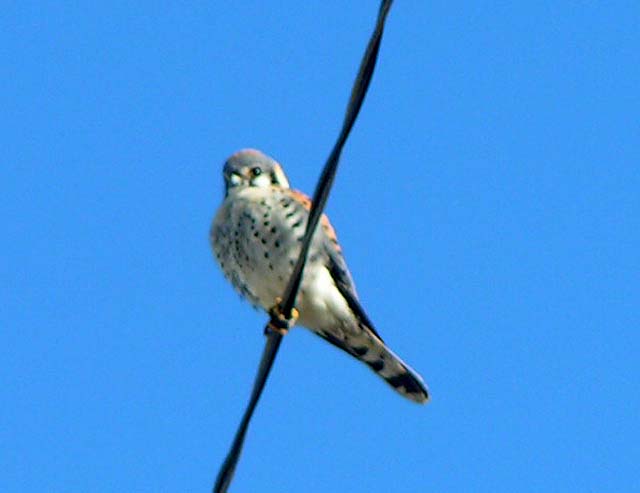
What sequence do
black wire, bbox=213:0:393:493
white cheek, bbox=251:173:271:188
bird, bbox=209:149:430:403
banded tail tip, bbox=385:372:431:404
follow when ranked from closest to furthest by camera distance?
1. black wire, bbox=213:0:393:493
2. bird, bbox=209:149:430:403
3. white cheek, bbox=251:173:271:188
4. banded tail tip, bbox=385:372:431:404

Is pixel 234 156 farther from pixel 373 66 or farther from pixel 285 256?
pixel 373 66

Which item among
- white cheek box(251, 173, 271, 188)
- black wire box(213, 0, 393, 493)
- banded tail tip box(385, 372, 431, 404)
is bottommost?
black wire box(213, 0, 393, 493)

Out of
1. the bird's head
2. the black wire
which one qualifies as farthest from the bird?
the black wire

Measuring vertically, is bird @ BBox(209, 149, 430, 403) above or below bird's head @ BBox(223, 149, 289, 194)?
below

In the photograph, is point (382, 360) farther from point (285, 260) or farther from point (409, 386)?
point (285, 260)

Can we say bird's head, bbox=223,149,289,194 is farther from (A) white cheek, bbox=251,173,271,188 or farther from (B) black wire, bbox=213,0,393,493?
(B) black wire, bbox=213,0,393,493

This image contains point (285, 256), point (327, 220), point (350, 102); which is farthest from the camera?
point (327, 220)

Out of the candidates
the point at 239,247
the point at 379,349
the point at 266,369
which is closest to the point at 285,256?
the point at 239,247

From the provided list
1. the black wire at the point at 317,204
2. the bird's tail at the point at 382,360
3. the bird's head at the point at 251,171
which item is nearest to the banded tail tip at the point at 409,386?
the bird's tail at the point at 382,360
